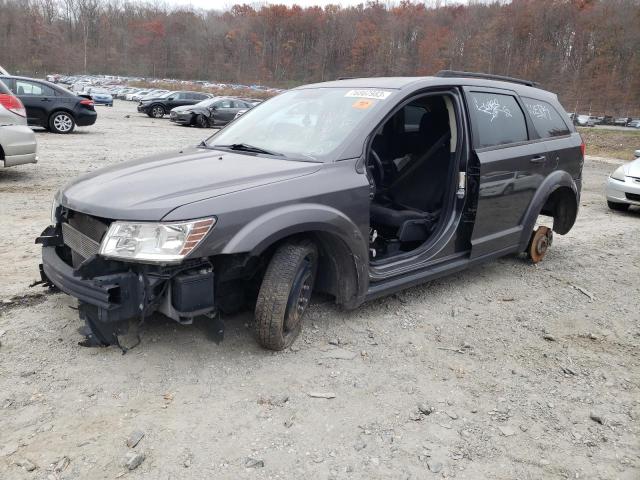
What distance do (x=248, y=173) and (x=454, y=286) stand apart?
2.37 meters

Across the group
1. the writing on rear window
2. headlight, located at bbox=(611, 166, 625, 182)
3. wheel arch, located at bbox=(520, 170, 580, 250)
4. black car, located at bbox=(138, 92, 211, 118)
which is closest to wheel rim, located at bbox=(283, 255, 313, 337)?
the writing on rear window

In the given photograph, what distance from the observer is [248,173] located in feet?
10.8

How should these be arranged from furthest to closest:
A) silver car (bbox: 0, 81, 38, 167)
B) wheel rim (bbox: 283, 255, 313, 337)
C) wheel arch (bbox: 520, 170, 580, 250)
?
1. silver car (bbox: 0, 81, 38, 167)
2. wheel arch (bbox: 520, 170, 580, 250)
3. wheel rim (bbox: 283, 255, 313, 337)

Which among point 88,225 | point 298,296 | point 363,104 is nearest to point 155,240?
point 88,225

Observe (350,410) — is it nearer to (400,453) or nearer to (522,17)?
(400,453)

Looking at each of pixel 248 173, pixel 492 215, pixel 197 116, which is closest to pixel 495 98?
pixel 492 215

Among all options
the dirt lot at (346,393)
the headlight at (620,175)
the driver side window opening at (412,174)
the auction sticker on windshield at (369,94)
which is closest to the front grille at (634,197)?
the headlight at (620,175)

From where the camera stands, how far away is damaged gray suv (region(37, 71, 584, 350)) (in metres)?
2.85

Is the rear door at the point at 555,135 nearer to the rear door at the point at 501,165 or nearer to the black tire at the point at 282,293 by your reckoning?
the rear door at the point at 501,165

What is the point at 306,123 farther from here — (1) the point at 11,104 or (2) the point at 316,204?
(1) the point at 11,104

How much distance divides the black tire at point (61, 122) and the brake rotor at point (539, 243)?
13.9m

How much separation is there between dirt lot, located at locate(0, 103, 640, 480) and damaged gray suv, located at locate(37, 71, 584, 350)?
0.30m

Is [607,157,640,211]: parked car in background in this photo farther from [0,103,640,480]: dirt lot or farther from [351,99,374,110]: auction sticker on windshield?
[351,99,374,110]: auction sticker on windshield

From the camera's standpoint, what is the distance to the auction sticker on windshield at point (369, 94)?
12.7 feet
